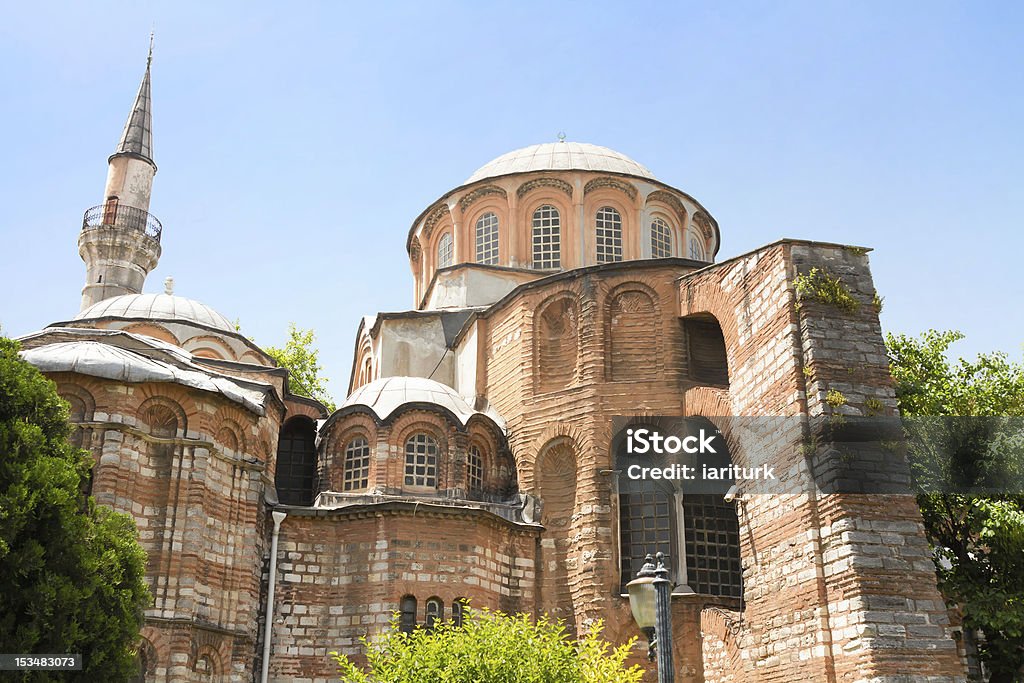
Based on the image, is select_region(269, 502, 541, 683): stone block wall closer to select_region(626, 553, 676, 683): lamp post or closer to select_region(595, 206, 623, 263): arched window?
select_region(595, 206, 623, 263): arched window

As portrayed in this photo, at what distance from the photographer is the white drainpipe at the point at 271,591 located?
52.4 ft

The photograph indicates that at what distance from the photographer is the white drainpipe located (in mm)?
15961

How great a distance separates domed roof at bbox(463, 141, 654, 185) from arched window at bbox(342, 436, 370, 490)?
834 centimetres

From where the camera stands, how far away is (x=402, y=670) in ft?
38.9

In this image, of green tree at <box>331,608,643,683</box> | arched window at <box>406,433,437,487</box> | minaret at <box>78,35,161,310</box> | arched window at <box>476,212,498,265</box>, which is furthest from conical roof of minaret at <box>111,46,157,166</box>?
green tree at <box>331,608,643,683</box>

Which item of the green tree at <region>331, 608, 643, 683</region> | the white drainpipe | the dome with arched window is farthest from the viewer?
the dome with arched window

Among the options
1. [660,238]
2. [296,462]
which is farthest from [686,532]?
[660,238]

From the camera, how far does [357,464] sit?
18094 mm

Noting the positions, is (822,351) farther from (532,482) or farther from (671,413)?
(532,482)

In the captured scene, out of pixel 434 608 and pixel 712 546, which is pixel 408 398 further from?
pixel 712 546

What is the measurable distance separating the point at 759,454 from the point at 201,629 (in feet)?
27.9

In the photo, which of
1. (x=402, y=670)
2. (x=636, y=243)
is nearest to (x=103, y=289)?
(x=636, y=243)

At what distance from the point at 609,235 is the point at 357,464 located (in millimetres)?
8616

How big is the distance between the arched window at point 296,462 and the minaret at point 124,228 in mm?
12912
